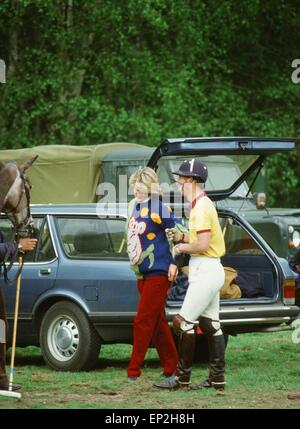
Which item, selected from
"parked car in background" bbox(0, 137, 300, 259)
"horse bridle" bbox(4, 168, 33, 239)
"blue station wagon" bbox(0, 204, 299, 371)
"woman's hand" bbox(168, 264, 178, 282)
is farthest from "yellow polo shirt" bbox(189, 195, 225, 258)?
A: "parked car in background" bbox(0, 137, 300, 259)

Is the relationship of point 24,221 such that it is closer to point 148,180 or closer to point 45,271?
point 148,180

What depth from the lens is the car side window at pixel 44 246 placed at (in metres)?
11.0

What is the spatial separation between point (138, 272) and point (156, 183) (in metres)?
0.79

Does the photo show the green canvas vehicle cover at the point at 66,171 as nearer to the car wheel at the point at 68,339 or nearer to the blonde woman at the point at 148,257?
the car wheel at the point at 68,339

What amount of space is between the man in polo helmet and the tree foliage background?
13.7 meters

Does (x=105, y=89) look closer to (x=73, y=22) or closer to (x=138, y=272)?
(x=73, y=22)

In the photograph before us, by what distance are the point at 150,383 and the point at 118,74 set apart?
14.5 metres

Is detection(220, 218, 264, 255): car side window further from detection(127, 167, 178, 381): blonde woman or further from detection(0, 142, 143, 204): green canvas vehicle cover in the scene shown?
detection(0, 142, 143, 204): green canvas vehicle cover

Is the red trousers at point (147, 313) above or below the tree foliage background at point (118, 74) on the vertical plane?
below

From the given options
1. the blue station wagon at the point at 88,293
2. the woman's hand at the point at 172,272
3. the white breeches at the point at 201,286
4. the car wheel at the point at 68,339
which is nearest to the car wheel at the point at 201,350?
the blue station wagon at the point at 88,293

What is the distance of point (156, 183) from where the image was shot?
984cm

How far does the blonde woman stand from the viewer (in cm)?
970
